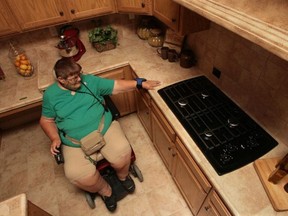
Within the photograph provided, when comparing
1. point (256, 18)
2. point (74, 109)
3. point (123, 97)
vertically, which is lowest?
point (123, 97)

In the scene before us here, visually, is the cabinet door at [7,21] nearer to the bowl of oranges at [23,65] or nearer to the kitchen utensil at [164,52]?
the bowl of oranges at [23,65]

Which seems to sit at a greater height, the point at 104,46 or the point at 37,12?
the point at 37,12

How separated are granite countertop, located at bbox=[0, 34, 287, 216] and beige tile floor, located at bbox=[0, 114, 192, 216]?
66cm

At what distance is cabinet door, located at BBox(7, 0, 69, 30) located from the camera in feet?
5.37

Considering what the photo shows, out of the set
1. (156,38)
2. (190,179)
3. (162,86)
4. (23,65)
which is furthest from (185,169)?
(23,65)

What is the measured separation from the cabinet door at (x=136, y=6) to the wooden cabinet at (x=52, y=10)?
98 millimetres

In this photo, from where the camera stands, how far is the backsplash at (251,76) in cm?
115

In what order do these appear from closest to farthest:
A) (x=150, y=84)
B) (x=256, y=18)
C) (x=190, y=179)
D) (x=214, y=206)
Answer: (x=256, y=18) → (x=214, y=206) → (x=190, y=179) → (x=150, y=84)

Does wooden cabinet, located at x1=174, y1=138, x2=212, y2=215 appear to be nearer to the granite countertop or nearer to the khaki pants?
the granite countertop

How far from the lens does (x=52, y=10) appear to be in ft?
5.71

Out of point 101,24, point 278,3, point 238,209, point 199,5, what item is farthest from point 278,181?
point 101,24

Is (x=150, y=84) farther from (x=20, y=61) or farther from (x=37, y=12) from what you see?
(x=20, y=61)

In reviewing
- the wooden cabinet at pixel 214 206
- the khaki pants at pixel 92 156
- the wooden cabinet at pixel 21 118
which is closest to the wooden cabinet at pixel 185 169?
the wooden cabinet at pixel 214 206

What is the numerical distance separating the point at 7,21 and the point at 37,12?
0.25 m
